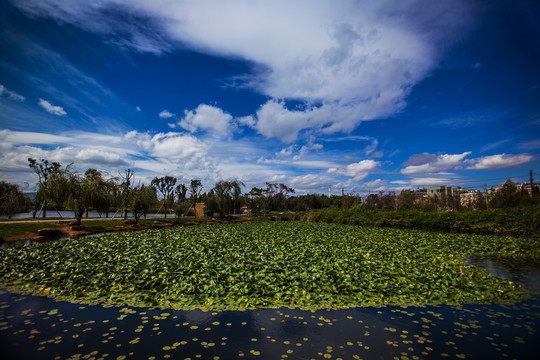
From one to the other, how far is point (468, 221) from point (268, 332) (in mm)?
21774

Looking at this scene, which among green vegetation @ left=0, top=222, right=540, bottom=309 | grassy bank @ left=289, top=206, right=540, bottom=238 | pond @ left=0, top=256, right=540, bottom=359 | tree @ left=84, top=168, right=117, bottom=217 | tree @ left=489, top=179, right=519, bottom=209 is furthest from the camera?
tree @ left=489, top=179, right=519, bottom=209

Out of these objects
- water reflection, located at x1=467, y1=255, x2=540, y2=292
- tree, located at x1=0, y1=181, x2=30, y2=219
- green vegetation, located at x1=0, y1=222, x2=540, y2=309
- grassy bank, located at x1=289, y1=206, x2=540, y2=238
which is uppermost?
tree, located at x1=0, y1=181, x2=30, y2=219

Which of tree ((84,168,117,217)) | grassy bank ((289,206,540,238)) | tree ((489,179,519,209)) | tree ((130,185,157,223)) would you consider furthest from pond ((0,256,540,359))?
tree ((489,179,519,209))

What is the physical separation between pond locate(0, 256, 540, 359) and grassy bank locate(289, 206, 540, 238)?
50.5 ft

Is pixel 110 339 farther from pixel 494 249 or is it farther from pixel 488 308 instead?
pixel 494 249

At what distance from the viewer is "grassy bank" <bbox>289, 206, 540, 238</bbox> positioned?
1728 centimetres

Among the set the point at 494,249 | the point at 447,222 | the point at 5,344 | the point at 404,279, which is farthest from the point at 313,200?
the point at 5,344

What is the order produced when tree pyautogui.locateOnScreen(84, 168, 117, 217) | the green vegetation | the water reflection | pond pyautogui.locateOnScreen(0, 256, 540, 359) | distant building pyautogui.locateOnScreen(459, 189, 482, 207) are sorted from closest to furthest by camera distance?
pond pyautogui.locateOnScreen(0, 256, 540, 359) < the green vegetation < the water reflection < tree pyautogui.locateOnScreen(84, 168, 117, 217) < distant building pyautogui.locateOnScreen(459, 189, 482, 207)

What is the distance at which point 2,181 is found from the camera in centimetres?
3384

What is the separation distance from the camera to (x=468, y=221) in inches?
787

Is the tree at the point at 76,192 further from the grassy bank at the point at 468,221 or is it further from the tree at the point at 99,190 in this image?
the grassy bank at the point at 468,221

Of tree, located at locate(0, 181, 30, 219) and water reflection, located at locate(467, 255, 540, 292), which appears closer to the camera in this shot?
water reflection, located at locate(467, 255, 540, 292)

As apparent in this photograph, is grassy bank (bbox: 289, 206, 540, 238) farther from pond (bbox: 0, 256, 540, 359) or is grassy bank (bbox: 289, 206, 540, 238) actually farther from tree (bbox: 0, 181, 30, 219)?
tree (bbox: 0, 181, 30, 219)

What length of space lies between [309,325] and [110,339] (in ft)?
12.2
